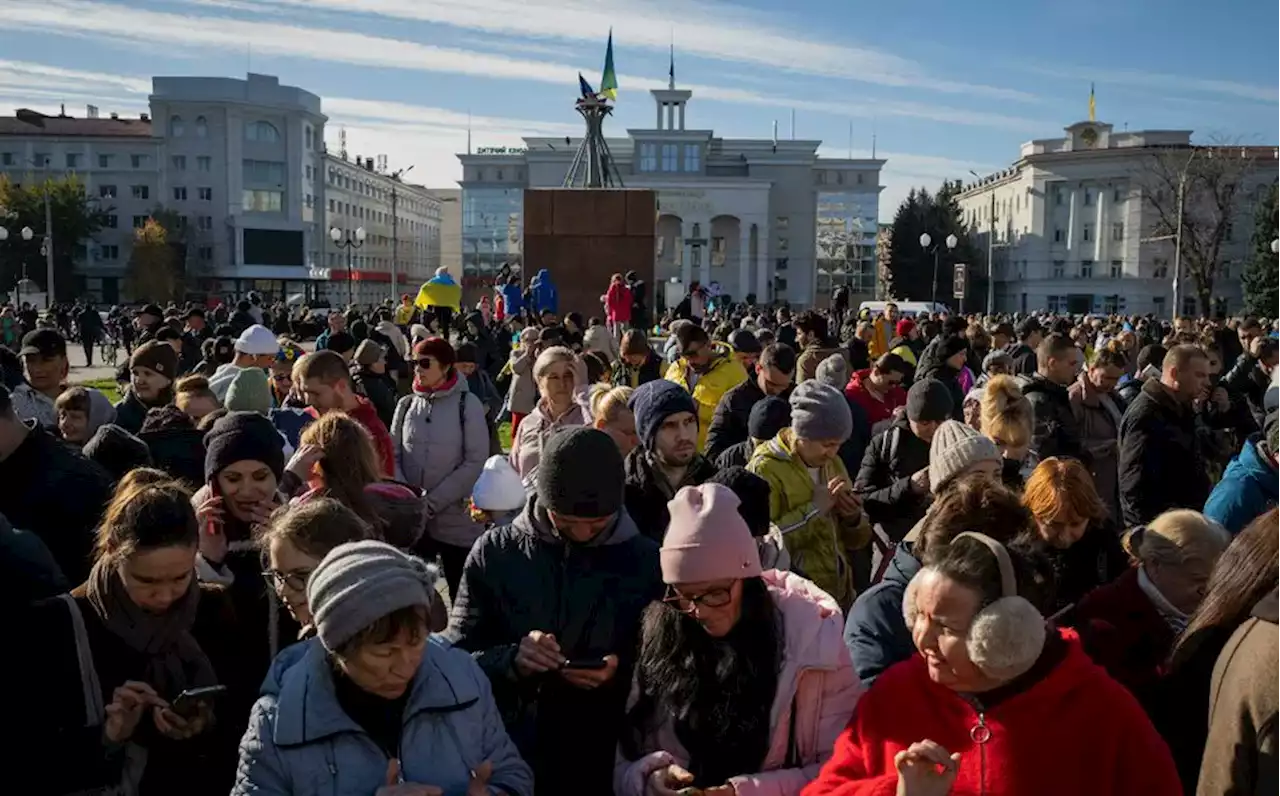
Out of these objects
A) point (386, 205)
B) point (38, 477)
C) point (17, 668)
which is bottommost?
point (17, 668)

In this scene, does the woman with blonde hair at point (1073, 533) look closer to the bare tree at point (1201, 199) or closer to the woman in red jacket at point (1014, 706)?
the woman in red jacket at point (1014, 706)

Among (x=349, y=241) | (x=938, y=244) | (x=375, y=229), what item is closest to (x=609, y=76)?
(x=349, y=241)

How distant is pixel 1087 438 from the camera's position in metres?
7.66

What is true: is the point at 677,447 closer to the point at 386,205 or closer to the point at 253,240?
the point at 253,240

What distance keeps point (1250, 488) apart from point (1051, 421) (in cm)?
236

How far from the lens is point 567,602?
340cm

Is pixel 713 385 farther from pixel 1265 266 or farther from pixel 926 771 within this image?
pixel 1265 266

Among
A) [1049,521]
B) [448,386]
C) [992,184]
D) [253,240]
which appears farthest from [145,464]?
[992,184]

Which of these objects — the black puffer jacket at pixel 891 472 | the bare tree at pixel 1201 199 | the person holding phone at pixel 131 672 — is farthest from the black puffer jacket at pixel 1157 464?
the bare tree at pixel 1201 199

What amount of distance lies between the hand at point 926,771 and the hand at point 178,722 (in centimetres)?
193

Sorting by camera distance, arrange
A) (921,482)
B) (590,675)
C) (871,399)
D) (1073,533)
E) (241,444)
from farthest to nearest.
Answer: (871,399), (921,482), (1073,533), (241,444), (590,675)

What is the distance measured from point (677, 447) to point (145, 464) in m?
2.46

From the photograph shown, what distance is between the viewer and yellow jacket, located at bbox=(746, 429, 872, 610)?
5105 millimetres

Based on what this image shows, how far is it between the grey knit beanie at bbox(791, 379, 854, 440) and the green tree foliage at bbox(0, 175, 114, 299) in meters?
78.7
